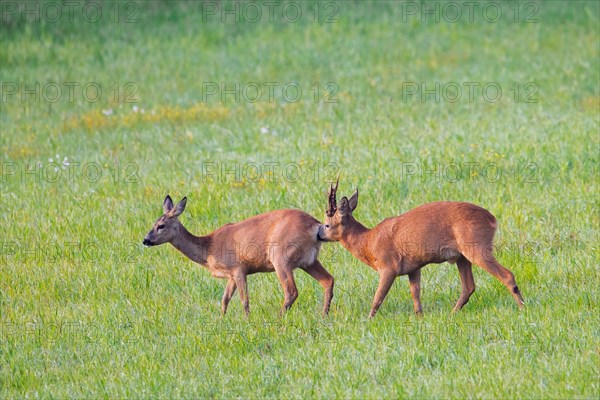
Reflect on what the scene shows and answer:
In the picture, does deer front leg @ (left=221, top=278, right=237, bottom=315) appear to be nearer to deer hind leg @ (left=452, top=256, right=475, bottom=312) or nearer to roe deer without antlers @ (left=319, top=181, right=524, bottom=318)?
roe deer without antlers @ (left=319, top=181, right=524, bottom=318)

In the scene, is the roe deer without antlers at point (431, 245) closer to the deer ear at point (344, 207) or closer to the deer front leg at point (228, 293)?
the deer ear at point (344, 207)

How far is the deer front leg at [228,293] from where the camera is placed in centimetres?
1012

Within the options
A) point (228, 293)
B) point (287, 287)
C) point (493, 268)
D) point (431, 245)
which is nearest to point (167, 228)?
point (228, 293)

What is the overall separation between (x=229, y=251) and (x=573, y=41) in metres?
14.7

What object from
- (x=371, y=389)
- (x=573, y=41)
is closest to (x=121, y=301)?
(x=371, y=389)

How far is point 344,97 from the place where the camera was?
20.0m

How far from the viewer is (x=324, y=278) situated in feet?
33.2

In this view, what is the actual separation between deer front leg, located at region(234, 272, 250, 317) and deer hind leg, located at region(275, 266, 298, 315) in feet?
1.07

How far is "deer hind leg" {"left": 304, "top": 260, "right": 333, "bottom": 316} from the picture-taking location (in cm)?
995

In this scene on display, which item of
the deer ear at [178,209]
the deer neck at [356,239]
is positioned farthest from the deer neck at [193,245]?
the deer neck at [356,239]

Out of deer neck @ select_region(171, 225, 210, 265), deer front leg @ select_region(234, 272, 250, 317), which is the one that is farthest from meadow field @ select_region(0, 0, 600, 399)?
deer neck @ select_region(171, 225, 210, 265)

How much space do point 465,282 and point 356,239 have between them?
3.59 feet

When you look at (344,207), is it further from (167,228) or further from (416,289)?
(167,228)

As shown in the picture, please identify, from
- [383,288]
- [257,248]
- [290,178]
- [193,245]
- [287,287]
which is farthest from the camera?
[290,178]
